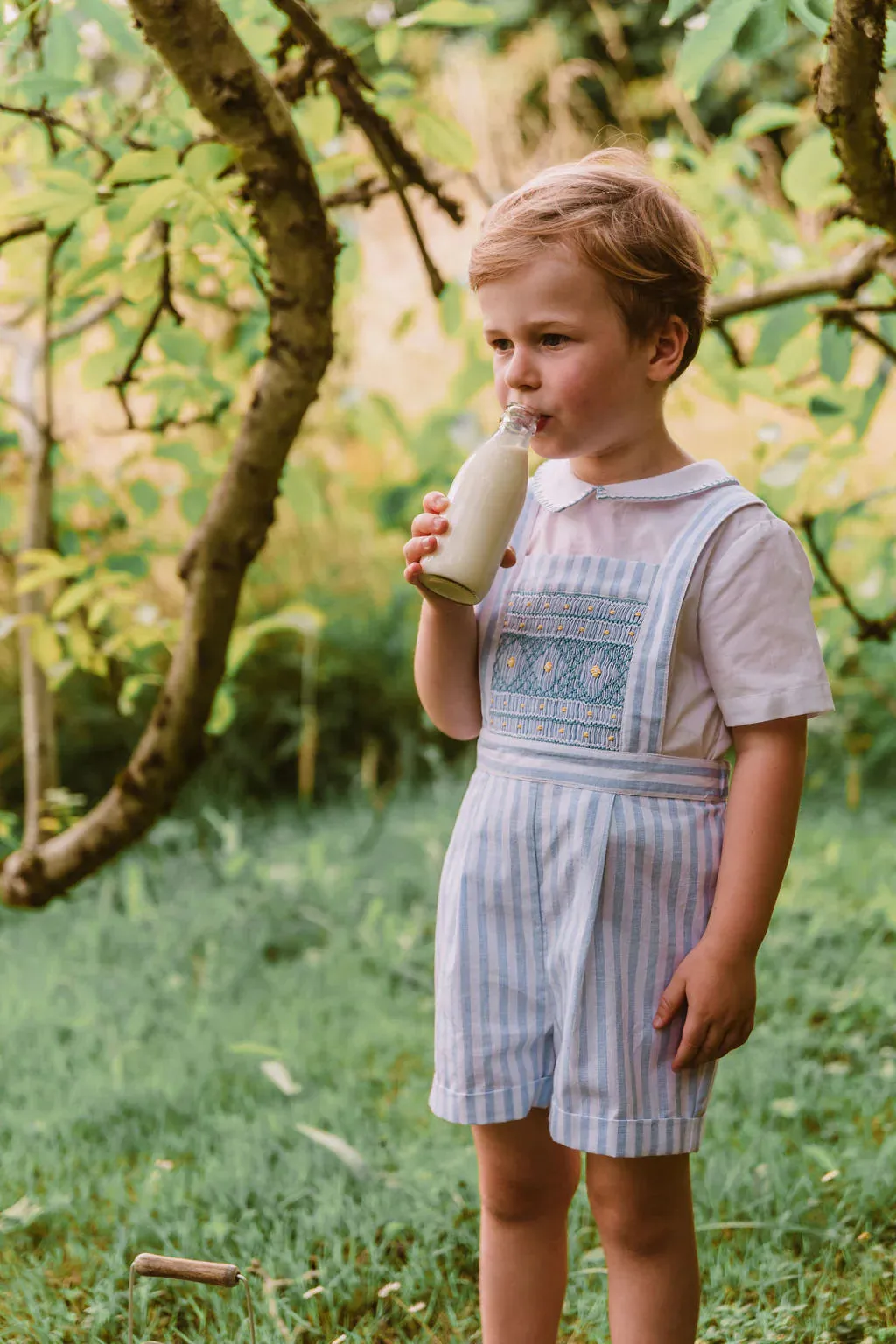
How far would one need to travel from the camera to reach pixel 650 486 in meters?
1.23

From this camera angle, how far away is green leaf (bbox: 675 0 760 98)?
1254 millimetres

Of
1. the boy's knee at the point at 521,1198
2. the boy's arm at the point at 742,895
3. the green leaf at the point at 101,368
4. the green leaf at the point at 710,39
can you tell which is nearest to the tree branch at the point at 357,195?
the green leaf at the point at 101,368

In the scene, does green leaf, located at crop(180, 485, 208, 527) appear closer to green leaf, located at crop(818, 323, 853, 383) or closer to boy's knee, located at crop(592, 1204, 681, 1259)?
green leaf, located at crop(818, 323, 853, 383)

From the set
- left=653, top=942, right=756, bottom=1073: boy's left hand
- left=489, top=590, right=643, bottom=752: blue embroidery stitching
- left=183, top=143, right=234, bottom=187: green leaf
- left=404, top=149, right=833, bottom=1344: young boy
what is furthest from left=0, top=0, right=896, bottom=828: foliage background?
left=653, top=942, right=756, bottom=1073: boy's left hand

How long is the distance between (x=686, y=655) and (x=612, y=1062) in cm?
38

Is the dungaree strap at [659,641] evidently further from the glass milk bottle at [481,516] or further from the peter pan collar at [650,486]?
the glass milk bottle at [481,516]

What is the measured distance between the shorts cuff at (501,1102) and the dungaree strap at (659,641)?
344 millimetres

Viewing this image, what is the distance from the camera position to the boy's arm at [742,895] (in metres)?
1.15

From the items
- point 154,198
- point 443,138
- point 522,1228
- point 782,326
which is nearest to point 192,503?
point 443,138

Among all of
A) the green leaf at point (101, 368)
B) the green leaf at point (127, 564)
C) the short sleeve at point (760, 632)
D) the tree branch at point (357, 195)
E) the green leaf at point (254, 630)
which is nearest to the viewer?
the short sleeve at point (760, 632)

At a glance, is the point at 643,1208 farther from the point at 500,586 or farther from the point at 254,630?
the point at 254,630

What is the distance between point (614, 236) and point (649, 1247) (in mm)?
941

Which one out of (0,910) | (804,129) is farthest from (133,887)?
(804,129)

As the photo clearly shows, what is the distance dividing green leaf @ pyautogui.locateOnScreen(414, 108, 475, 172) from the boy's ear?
644mm
